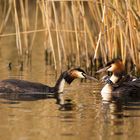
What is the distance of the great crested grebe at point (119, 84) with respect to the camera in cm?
1199

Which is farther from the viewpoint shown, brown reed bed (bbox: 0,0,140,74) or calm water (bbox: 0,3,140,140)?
brown reed bed (bbox: 0,0,140,74)

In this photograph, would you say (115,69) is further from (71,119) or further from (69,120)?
(69,120)

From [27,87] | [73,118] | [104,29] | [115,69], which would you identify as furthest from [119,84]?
[73,118]

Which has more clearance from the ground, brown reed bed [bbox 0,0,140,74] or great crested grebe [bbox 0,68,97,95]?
brown reed bed [bbox 0,0,140,74]

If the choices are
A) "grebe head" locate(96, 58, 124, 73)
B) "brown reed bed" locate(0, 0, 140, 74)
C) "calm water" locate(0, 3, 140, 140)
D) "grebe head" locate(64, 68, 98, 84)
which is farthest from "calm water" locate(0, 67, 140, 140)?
"brown reed bed" locate(0, 0, 140, 74)

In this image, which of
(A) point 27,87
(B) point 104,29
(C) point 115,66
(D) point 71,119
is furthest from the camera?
(B) point 104,29

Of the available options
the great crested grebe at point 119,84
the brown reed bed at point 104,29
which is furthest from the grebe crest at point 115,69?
the brown reed bed at point 104,29

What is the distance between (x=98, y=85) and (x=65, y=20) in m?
2.61

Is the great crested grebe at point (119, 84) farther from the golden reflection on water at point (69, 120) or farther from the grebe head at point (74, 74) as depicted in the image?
the golden reflection on water at point (69, 120)

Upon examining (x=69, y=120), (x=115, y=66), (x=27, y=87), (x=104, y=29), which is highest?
(x=104, y=29)

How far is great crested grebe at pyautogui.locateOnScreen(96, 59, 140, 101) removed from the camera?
39.3 ft

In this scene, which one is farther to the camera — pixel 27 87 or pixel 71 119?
pixel 27 87

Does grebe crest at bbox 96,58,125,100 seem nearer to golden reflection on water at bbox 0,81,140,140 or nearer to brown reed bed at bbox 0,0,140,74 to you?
brown reed bed at bbox 0,0,140,74

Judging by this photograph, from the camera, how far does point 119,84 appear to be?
12336 millimetres
